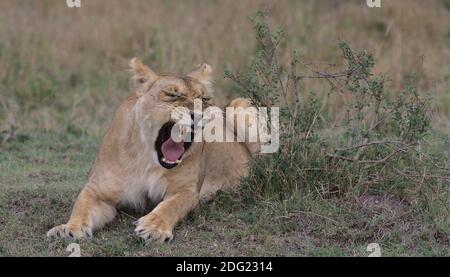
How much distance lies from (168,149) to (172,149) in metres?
0.02

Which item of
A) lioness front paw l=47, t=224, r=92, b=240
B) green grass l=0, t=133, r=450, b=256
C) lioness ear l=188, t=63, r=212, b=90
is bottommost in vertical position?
green grass l=0, t=133, r=450, b=256

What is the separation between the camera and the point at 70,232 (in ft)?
15.6

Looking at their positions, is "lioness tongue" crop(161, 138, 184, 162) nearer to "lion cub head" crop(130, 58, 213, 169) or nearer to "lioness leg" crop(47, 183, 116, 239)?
"lion cub head" crop(130, 58, 213, 169)

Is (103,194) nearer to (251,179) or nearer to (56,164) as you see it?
(251,179)

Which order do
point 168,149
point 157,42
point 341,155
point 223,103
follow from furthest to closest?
point 157,42 → point 223,103 → point 341,155 → point 168,149

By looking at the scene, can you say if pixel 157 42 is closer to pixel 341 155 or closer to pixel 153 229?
pixel 341 155

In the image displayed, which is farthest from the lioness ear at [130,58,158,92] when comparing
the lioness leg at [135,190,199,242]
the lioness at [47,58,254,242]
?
the lioness leg at [135,190,199,242]

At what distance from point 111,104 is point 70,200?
3.13 meters

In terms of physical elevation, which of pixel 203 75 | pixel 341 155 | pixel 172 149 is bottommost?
pixel 341 155

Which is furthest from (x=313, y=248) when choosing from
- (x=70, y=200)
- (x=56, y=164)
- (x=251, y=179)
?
(x=56, y=164)

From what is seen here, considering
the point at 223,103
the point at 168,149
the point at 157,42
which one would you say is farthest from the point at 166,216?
the point at 157,42

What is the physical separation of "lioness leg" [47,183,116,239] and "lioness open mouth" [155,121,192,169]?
426 millimetres

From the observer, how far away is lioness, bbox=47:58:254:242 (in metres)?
4.88

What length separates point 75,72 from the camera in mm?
9359
